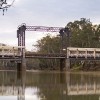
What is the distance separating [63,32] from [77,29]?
2040cm

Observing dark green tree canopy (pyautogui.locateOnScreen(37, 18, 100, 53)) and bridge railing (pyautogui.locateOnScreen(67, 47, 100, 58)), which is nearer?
bridge railing (pyautogui.locateOnScreen(67, 47, 100, 58))

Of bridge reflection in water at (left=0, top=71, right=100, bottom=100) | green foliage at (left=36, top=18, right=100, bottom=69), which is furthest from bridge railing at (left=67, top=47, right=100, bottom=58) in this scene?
bridge reflection in water at (left=0, top=71, right=100, bottom=100)

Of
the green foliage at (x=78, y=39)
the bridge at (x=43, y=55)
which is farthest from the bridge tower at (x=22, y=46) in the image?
the green foliage at (x=78, y=39)

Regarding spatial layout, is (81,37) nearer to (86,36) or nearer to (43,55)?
(86,36)

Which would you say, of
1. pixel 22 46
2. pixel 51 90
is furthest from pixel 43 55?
pixel 51 90

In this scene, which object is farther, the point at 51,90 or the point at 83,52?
the point at 83,52

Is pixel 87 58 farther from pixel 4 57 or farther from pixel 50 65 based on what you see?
pixel 50 65

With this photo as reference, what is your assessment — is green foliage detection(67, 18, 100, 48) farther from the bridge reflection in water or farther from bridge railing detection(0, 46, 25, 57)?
the bridge reflection in water

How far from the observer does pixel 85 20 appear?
10138 centimetres

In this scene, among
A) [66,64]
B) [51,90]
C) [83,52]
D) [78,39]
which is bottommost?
[51,90]

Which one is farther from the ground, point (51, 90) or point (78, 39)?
point (78, 39)

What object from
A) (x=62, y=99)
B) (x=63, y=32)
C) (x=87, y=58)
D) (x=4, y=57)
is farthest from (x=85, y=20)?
(x=62, y=99)

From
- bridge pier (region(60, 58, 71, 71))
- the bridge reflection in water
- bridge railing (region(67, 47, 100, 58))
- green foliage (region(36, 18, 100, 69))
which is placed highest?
green foliage (region(36, 18, 100, 69))

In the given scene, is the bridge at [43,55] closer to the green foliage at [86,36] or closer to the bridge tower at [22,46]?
the bridge tower at [22,46]
